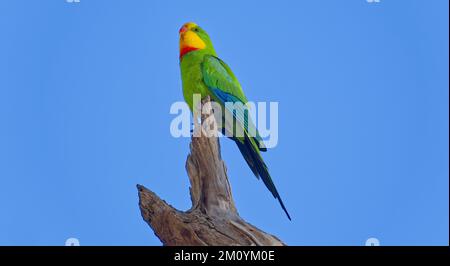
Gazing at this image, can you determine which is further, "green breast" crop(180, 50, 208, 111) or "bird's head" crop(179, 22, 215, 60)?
"bird's head" crop(179, 22, 215, 60)

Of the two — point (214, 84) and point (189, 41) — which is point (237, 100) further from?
point (189, 41)

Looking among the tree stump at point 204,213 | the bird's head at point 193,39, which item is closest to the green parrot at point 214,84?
the bird's head at point 193,39

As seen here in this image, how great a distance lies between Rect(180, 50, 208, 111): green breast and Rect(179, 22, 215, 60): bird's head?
0.48ft

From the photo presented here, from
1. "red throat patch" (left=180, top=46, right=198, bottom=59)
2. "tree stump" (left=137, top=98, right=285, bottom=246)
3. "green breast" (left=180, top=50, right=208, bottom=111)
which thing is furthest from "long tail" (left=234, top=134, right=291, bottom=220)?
"red throat patch" (left=180, top=46, right=198, bottom=59)

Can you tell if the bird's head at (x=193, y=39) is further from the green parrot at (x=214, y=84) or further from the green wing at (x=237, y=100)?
the green wing at (x=237, y=100)

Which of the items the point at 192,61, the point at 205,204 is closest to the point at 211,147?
the point at 205,204

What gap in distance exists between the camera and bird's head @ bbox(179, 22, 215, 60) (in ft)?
26.3

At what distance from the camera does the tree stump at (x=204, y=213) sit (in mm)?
5883

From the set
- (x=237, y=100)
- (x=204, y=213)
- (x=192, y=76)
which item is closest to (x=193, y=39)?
(x=192, y=76)

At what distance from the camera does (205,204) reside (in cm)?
629

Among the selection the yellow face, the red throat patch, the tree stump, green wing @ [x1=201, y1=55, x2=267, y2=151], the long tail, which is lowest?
the tree stump

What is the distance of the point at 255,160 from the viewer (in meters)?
7.14

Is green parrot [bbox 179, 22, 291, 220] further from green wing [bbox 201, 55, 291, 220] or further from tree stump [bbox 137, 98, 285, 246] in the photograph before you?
tree stump [bbox 137, 98, 285, 246]
